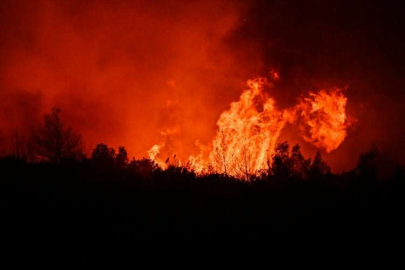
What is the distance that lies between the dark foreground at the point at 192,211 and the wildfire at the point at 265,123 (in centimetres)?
984

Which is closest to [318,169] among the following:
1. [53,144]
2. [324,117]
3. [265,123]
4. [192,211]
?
[192,211]

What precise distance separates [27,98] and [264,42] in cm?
1749

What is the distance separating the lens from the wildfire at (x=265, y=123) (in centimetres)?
1842

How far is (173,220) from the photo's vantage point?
584cm

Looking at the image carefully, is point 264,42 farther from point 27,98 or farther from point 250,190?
point 250,190

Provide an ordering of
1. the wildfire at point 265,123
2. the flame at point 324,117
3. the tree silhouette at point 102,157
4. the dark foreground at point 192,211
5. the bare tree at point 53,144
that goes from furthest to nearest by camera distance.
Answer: the flame at point 324,117 < the wildfire at point 265,123 < the bare tree at point 53,144 < the tree silhouette at point 102,157 < the dark foreground at point 192,211

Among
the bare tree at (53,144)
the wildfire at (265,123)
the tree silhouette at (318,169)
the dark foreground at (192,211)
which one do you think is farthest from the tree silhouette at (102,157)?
the wildfire at (265,123)

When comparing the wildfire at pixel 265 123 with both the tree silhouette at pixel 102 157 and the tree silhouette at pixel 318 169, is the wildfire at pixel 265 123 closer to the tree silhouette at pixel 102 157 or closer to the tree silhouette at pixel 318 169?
the tree silhouette at pixel 102 157

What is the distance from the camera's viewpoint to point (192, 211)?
631 cm

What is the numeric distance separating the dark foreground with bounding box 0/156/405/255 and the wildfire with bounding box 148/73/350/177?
984 cm

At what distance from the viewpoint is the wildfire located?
18.4 meters

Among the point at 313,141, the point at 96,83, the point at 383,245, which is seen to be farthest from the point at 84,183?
the point at 96,83

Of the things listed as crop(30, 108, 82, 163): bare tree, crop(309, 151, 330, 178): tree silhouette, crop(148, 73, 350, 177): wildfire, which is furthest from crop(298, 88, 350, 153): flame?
crop(30, 108, 82, 163): bare tree

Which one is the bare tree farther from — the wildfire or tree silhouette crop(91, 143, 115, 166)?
tree silhouette crop(91, 143, 115, 166)
